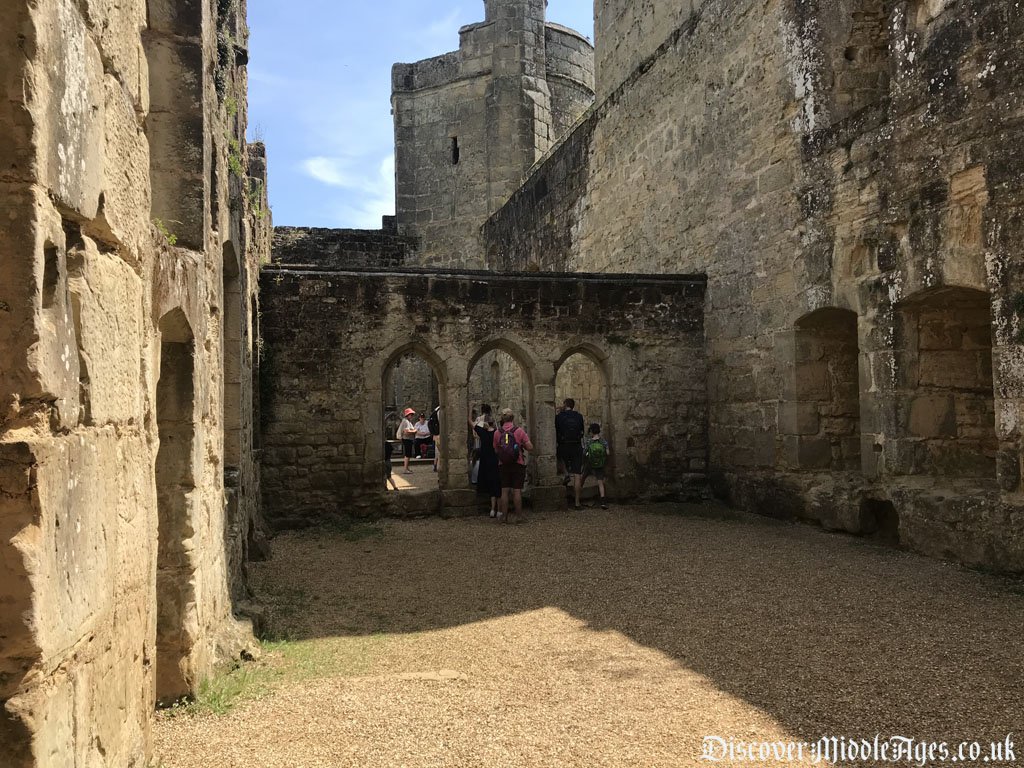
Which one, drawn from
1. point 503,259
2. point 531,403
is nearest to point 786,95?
point 531,403

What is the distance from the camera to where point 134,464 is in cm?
249

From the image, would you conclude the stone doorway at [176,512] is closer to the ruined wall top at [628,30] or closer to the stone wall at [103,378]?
the stone wall at [103,378]

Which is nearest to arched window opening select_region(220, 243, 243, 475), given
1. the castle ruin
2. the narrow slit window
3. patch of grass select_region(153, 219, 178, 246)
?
the castle ruin

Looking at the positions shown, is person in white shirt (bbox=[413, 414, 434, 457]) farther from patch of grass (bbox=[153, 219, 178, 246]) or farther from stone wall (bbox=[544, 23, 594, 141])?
patch of grass (bbox=[153, 219, 178, 246])

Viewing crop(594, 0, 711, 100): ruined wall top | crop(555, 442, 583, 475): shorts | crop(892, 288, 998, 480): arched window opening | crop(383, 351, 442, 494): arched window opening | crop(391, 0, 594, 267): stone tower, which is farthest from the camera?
crop(391, 0, 594, 267): stone tower

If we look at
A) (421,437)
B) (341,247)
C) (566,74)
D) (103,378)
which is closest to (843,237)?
(103,378)

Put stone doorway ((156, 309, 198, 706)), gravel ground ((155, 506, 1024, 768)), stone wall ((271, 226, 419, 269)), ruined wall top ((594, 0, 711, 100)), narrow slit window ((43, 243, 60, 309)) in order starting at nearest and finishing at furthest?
narrow slit window ((43, 243, 60, 309)) → gravel ground ((155, 506, 1024, 768)) → stone doorway ((156, 309, 198, 706)) → ruined wall top ((594, 0, 711, 100)) → stone wall ((271, 226, 419, 269))

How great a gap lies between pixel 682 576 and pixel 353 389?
4.46m

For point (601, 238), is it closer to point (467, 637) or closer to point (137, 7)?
point (467, 637)

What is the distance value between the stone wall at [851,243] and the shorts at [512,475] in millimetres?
2532

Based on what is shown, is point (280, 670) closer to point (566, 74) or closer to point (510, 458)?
point (510, 458)

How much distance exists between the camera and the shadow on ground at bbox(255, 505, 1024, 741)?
3557 mm

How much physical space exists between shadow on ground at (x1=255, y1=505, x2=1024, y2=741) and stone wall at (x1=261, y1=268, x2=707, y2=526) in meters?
0.84

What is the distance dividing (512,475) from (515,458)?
237 mm
